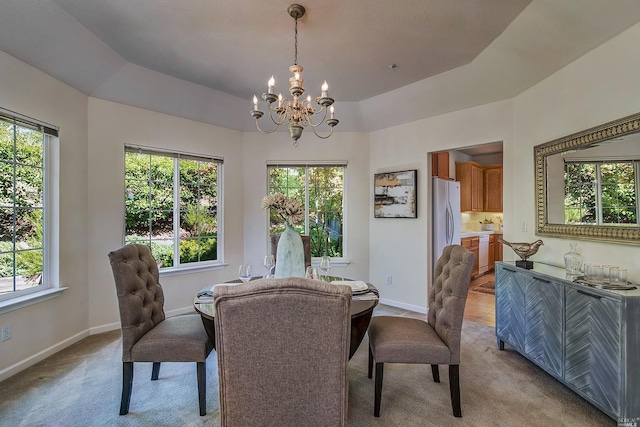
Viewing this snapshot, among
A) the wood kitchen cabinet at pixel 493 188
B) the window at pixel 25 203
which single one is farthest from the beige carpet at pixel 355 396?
the wood kitchen cabinet at pixel 493 188

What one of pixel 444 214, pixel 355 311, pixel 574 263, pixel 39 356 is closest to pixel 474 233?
pixel 444 214

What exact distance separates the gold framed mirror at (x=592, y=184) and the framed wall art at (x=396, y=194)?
4.49 feet

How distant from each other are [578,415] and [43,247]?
4.37 meters

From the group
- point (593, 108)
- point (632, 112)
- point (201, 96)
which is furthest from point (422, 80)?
point (201, 96)

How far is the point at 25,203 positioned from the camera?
2.60m

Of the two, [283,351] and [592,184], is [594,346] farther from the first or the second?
[283,351]

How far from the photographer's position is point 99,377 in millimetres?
2312

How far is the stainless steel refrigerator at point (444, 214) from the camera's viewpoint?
13.2ft

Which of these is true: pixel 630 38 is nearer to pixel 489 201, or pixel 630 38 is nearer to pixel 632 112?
pixel 632 112

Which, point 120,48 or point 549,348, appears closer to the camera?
point 549,348

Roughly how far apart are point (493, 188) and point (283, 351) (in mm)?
6712

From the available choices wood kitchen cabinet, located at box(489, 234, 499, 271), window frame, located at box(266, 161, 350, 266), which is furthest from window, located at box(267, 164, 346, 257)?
wood kitchen cabinet, located at box(489, 234, 499, 271)

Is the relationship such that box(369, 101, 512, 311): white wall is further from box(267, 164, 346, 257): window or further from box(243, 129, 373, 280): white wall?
box(267, 164, 346, 257): window

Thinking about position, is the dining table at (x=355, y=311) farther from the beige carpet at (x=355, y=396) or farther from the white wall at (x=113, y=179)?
the white wall at (x=113, y=179)
